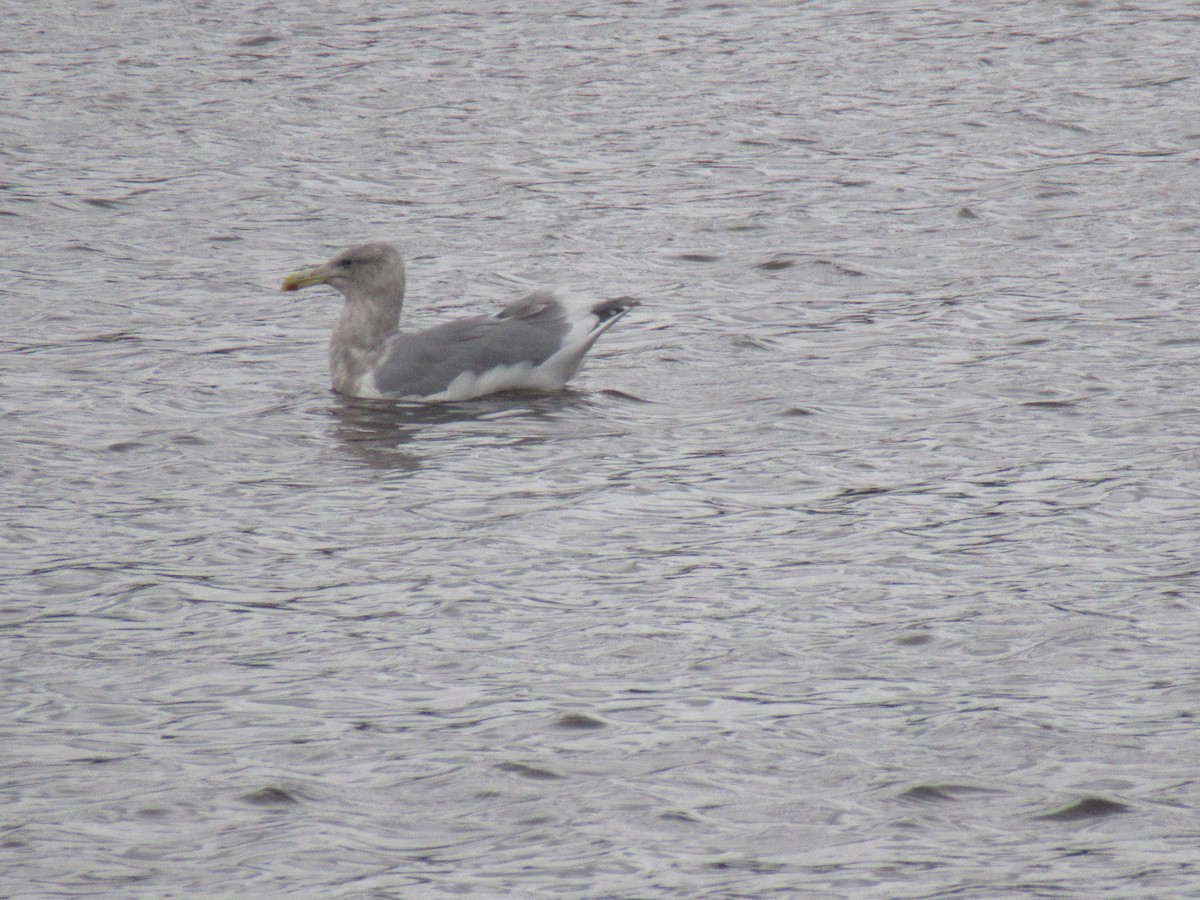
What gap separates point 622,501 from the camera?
10367 millimetres

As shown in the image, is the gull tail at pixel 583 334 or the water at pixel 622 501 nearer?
the water at pixel 622 501

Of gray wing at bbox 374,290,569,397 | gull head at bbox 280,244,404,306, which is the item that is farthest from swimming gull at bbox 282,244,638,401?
gull head at bbox 280,244,404,306

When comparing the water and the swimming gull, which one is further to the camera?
the swimming gull

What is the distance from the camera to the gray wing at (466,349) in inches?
476

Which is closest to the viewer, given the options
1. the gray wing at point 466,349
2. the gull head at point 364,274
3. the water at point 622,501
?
the water at point 622,501

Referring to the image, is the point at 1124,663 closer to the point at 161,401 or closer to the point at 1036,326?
the point at 1036,326

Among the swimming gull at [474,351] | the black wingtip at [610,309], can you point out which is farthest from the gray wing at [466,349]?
the black wingtip at [610,309]

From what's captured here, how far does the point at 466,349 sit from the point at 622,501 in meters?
2.12

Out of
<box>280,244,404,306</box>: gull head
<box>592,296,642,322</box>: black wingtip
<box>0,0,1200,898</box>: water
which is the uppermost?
<box>280,244,404,306</box>: gull head

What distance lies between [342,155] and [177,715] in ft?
34.6

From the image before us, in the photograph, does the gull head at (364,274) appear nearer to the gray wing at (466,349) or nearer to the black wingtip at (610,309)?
the gray wing at (466,349)

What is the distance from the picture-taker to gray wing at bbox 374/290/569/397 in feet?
39.7

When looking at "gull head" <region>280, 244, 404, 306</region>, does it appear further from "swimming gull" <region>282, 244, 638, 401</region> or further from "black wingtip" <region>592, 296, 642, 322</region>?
"black wingtip" <region>592, 296, 642, 322</region>

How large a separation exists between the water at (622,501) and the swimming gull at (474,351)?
257 millimetres
